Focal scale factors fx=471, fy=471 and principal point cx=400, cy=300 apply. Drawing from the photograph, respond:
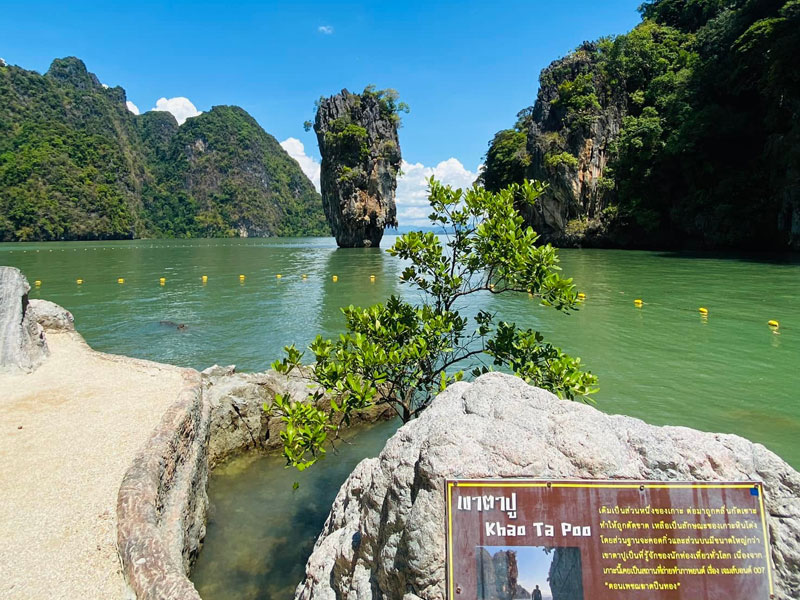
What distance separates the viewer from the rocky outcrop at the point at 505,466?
2420 millimetres

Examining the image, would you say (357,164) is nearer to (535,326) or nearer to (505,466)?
(535,326)

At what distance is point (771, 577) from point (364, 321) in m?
3.36

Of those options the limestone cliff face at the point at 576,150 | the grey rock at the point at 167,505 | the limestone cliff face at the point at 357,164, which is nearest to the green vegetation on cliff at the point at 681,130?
the limestone cliff face at the point at 576,150

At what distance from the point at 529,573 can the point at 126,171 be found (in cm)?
13323

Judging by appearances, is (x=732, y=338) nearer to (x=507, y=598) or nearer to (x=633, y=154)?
(x=507, y=598)

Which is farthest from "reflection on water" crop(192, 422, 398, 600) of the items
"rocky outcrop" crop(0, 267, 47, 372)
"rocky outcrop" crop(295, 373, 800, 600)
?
"rocky outcrop" crop(0, 267, 47, 372)

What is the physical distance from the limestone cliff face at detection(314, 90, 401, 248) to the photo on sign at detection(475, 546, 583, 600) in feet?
182

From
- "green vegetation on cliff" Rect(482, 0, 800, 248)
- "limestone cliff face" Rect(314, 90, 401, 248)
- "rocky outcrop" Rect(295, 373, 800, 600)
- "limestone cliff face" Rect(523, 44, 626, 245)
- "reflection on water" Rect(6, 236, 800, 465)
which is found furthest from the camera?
"limestone cliff face" Rect(314, 90, 401, 248)

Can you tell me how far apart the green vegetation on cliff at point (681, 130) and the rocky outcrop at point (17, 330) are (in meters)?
33.8

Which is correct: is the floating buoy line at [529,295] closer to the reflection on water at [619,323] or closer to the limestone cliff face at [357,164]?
the reflection on water at [619,323]

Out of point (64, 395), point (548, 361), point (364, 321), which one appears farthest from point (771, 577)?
point (64, 395)

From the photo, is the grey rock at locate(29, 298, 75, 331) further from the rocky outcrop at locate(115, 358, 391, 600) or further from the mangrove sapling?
the mangrove sapling

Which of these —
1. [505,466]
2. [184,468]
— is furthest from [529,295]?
[505,466]

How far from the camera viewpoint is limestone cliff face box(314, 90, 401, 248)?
56.0m
